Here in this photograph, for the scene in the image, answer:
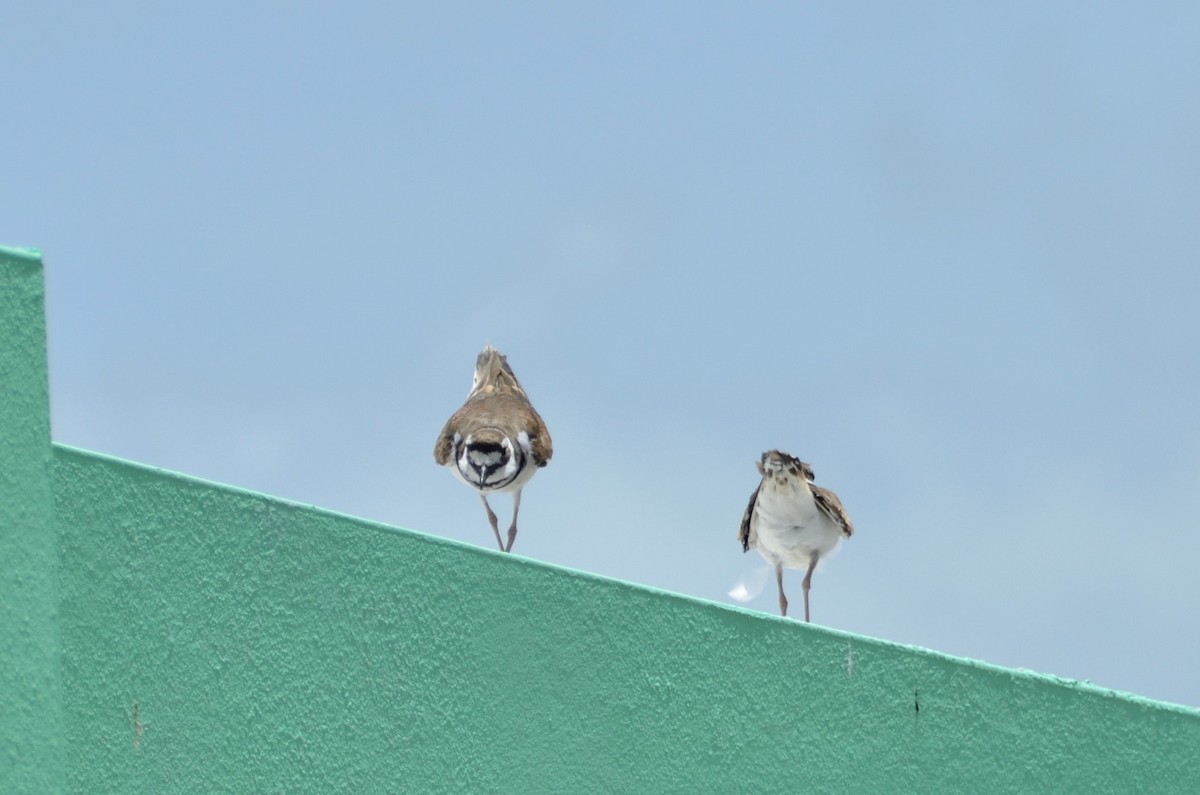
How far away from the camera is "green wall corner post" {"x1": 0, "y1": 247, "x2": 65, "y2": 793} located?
5.17 metres

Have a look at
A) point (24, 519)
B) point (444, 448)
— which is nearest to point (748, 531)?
point (444, 448)

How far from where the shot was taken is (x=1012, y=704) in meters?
5.74

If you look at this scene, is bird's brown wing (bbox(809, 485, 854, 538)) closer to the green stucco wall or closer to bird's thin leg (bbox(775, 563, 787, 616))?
bird's thin leg (bbox(775, 563, 787, 616))

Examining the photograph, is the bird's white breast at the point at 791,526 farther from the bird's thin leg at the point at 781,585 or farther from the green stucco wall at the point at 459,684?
the green stucco wall at the point at 459,684

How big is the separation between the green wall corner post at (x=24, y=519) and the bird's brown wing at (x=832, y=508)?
6.27 metres

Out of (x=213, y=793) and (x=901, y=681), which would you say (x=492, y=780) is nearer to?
(x=213, y=793)

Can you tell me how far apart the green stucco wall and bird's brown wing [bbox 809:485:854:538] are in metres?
4.99

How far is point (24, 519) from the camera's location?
5.25 metres

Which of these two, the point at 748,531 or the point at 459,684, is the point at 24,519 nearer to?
the point at 459,684

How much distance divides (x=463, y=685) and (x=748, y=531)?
5.92m

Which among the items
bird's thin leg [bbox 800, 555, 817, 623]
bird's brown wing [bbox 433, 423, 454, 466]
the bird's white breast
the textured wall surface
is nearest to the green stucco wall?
the textured wall surface

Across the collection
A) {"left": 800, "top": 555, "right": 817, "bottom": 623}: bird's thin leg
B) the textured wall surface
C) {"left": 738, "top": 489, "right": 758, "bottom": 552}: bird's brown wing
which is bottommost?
the textured wall surface

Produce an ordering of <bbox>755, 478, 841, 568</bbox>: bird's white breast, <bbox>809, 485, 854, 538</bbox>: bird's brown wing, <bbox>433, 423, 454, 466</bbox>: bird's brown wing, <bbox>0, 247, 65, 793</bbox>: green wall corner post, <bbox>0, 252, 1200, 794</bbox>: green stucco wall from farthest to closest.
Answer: <bbox>433, 423, 454, 466</bbox>: bird's brown wing
<bbox>809, 485, 854, 538</bbox>: bird's brown wing
<bbox>755, 478, 841, 568</bbox>: bird's white breast
<bbox>0, 252, 1200, 794</bbox>: green stucco wall
<bbox>0, 247, 65, 793</bbox>: green wall corner post

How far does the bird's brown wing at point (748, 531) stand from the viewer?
11.1 metres
